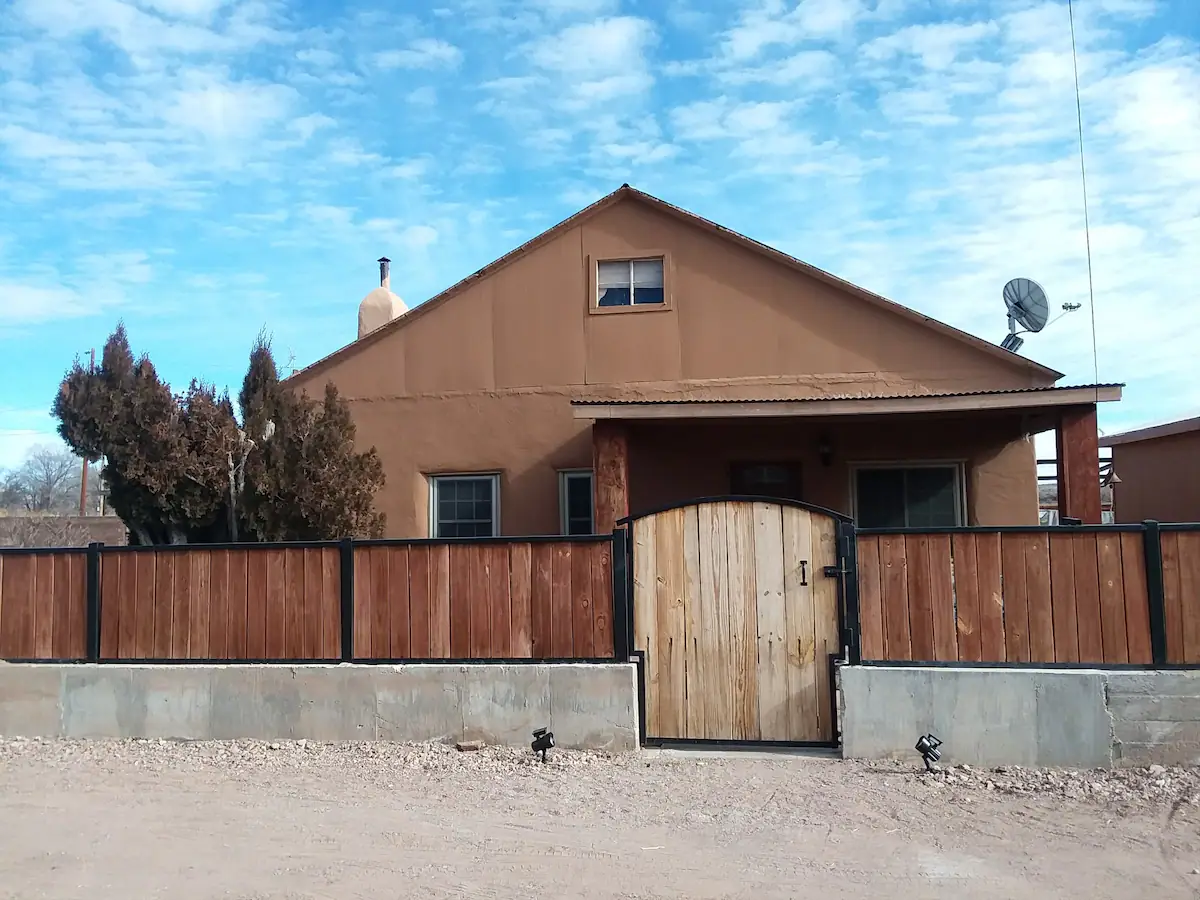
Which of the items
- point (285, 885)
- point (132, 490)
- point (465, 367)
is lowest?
point (285, 885)

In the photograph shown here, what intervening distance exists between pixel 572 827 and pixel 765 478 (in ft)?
21.5

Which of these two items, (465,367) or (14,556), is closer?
(14,556)

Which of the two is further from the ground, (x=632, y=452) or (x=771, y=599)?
(x=632, y=452)

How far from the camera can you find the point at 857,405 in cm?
1006

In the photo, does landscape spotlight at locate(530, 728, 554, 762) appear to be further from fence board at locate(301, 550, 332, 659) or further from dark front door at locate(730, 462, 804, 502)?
dark front door at locate(730, 462, 804, 502)

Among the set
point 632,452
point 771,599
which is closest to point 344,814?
point 771,599

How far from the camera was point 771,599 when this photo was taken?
788cm

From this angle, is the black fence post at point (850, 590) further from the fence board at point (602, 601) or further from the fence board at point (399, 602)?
the fence board at point (399, 602)

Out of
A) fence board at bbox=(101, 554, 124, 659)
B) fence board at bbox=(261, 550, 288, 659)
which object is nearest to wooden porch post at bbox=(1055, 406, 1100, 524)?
fence board at bbox=(261, 550, 288, 659)

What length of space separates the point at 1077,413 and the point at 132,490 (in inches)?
375

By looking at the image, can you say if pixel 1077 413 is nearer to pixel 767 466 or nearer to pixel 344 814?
pixel 767 466

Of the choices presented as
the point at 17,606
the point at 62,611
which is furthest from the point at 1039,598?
the point at 17,606

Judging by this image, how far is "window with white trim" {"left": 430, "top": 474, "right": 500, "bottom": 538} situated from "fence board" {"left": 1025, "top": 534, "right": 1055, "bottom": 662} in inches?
252

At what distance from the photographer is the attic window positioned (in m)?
12.2
